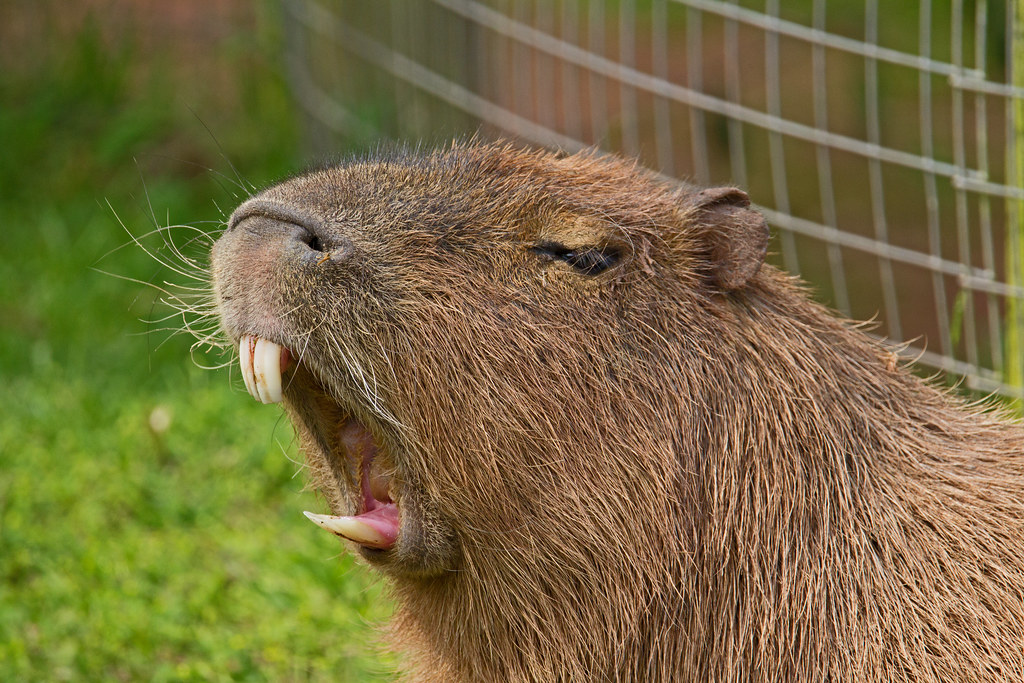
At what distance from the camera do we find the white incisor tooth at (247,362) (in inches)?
90.3

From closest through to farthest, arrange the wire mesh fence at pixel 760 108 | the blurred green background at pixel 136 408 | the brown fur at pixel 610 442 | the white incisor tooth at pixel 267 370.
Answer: the white incisor tooth at pixel 267 370
the brown fur at pixel 610 442
the blurred green background at pixel 136 408
the wire mesh fence at pixel 760 108

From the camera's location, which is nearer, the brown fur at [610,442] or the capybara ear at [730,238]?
the brown fur at [610,442]

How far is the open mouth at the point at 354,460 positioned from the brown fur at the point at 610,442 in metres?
0.03

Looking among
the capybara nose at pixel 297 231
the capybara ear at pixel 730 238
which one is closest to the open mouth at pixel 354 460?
the capybara nose at pixel 297 231

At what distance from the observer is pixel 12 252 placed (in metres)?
6.11

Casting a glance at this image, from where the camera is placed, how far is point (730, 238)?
2623 mm

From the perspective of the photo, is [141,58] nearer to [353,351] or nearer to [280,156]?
[280,156]

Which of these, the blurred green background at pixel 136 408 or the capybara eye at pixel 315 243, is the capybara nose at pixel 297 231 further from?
the blurred green background at pixel 136 408

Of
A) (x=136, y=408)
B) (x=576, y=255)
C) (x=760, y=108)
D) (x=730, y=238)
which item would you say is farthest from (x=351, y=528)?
(x=760, y=108)

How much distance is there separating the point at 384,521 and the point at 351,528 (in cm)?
10

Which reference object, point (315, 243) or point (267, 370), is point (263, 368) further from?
point (315, 243)

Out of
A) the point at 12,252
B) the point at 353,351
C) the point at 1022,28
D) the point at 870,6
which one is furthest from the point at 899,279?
the point at 353,351

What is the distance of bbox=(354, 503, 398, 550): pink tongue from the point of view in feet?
7.98

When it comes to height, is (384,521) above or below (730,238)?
below
